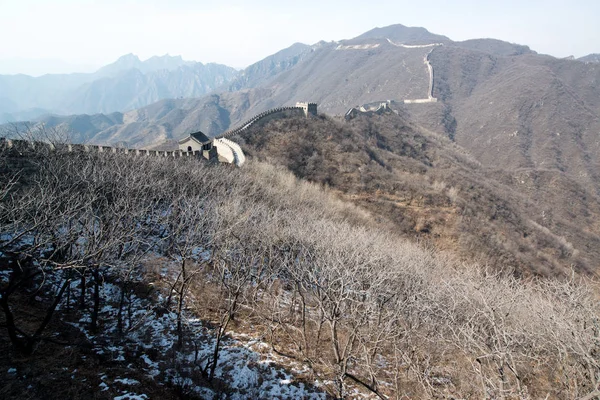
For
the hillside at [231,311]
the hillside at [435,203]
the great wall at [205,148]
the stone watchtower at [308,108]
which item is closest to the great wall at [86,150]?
the great wall at [205,148]

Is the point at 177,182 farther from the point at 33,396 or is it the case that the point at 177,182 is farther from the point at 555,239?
the point at 555,239

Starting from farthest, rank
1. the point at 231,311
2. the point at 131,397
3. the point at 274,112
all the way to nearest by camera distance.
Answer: the point at 274,112 → the point at 231,311 → the point at 131,397

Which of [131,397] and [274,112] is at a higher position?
[274,112]

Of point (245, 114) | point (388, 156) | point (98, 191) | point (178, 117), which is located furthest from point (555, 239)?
point (178, 117)

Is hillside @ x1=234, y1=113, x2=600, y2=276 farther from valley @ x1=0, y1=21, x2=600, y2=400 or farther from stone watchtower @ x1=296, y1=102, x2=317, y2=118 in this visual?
stone watchtower @ x1=296, y1=102, x2=317, y2=118

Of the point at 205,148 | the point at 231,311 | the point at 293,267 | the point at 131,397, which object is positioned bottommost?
the point at 231,311

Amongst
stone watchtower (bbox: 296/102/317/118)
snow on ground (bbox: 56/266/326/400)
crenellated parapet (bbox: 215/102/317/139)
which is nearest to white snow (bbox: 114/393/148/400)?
snow on ground (bbox: 56/266/326/400)

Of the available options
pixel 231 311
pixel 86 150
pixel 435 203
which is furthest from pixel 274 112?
pixel 231 311

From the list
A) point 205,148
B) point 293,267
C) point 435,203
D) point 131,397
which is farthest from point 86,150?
point 435,203

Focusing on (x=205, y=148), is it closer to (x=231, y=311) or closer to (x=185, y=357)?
(x=231, y=311)

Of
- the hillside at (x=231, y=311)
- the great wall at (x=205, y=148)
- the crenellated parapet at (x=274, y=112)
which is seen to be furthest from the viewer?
the crenellated parapet at (x=274, y=112)

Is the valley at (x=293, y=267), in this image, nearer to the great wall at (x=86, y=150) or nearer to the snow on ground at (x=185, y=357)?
the snow on ground at (x=185, y=357)

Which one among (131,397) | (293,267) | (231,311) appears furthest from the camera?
(293,267)

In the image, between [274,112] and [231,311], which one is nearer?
[231,311]
